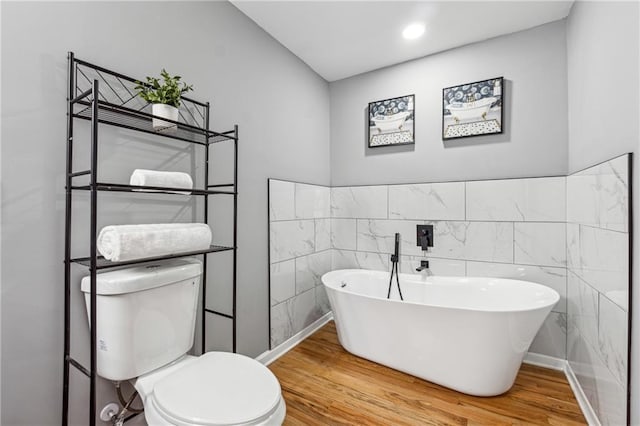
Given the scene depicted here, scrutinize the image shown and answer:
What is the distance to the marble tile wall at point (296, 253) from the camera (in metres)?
2.37

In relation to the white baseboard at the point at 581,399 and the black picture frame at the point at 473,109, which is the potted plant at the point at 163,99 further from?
the white baseboard at the point at 581,399

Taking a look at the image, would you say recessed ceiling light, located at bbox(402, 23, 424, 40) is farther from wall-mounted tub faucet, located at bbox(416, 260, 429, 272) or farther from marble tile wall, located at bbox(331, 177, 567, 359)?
wall-mounted tub faucet, located at bbox(416, 260, 429, 272)

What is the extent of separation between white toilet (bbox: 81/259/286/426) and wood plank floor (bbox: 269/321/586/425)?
26.7 inches

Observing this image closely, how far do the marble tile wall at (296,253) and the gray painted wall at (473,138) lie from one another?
1.73 ft

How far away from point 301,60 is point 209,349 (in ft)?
7.97

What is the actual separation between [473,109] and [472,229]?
0.98 metres

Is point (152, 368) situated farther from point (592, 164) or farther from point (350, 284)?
point (592, 164)

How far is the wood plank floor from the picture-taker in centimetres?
168

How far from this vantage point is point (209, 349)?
6.11 ft

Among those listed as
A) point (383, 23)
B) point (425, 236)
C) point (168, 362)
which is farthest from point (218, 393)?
point (383, 23)

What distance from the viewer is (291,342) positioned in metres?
2.54

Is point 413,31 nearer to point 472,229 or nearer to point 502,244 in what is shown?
point 472,229

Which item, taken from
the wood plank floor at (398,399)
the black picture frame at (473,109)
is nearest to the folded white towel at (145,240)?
the wood plank floor at (398,399)

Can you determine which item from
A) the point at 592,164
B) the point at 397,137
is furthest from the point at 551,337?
the point at 397,137
